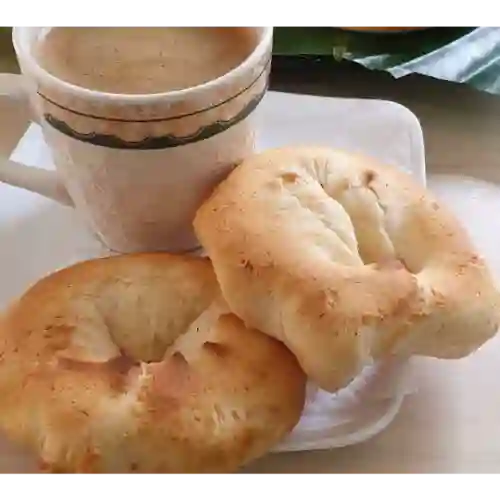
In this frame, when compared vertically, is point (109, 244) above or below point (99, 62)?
below

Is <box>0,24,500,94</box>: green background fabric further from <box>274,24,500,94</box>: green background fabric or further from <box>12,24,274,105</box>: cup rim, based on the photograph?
<box>12,24,274,105</box>: cup rim

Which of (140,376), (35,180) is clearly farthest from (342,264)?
A: (35,180)

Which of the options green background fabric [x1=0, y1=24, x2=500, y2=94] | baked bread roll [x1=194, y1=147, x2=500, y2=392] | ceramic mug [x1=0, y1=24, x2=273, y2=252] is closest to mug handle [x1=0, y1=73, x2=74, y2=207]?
ceramic mug [x1=0, y1=24, x2=273, y2=252]

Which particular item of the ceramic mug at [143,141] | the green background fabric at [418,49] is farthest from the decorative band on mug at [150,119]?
the green background fabric at [418,49]

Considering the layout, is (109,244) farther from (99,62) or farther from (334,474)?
(334,474)

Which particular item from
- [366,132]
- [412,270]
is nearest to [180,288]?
[412,270]

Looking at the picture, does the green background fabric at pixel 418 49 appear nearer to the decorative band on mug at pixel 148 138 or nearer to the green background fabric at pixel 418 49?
the green background fabric at pixel 418 49
